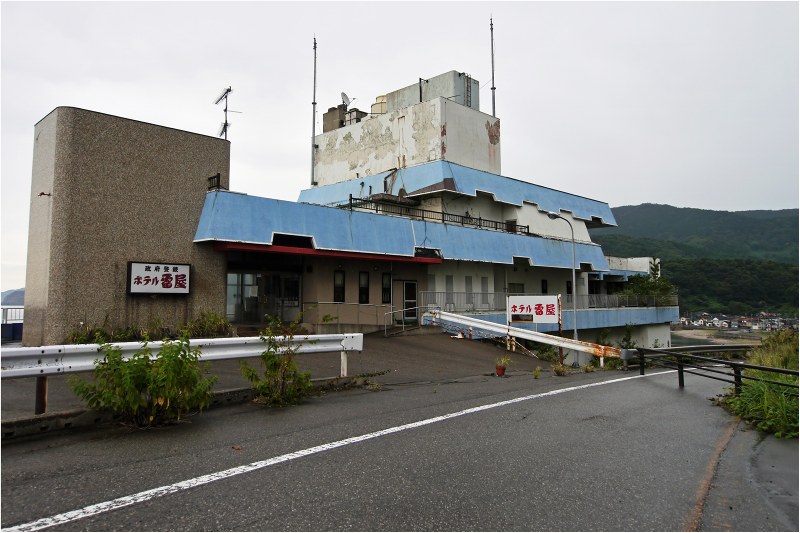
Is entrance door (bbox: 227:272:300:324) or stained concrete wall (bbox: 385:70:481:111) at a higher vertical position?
stained concrete wall (bbox: 385:70:481:111)

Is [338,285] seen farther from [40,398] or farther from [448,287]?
[40,398]

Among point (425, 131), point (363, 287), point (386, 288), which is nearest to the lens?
point (363, 287)

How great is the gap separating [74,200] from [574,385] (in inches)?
624

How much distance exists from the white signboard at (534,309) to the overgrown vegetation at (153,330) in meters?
12.5

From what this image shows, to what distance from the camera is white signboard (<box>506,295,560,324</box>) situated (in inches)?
924

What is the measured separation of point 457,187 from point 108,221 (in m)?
19.6

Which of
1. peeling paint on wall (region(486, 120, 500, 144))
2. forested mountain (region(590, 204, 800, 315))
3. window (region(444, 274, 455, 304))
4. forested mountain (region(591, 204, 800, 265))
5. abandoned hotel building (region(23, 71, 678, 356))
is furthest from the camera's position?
forested mountain (region(591, 204, 800, 265))

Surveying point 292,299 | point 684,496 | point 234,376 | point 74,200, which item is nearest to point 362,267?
point 292,299

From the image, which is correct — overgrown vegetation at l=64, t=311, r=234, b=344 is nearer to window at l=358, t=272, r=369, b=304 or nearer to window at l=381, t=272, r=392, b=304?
window at l=358, t=272, r=369, b=304

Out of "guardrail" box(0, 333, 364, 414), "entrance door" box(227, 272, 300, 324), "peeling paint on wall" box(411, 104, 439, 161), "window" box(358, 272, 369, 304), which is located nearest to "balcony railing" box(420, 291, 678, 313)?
"window" box(358, 272, 369, 304)

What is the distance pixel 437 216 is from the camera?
32.6 metres

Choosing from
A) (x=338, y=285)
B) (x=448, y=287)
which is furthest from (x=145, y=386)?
(x=448, y=287)

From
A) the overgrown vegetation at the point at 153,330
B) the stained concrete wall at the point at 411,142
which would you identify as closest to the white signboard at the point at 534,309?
the overgrown vegetation at the point at 153,330

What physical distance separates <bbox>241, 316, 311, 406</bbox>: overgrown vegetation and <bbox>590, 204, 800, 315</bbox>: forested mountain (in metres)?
7.32
